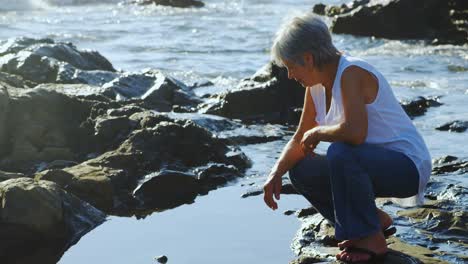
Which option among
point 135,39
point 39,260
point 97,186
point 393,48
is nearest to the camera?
point 39,260

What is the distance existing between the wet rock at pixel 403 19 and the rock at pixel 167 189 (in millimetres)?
10619

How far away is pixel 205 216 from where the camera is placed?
19.4 ft

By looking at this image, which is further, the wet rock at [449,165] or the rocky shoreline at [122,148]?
the wet rock at [449,165]

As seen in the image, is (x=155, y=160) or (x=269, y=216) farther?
(x=155, y=160)

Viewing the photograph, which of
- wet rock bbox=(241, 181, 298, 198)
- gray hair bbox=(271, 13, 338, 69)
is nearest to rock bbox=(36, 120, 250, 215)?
wet rock bbox=(241, 181, 298, 198)

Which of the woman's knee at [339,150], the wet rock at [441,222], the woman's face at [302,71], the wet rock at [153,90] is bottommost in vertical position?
the wet rock at [153,90]

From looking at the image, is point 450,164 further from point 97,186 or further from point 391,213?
point 97,186

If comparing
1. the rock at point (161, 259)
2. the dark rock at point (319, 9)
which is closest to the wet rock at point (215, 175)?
the rock at point (161, 259)

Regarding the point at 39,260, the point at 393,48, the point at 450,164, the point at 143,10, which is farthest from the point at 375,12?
the point at 39,260

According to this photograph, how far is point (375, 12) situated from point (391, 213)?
1214cm

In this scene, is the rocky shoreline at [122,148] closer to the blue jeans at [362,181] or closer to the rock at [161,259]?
the blue jeans at [362,181]

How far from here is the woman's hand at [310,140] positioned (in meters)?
4.52

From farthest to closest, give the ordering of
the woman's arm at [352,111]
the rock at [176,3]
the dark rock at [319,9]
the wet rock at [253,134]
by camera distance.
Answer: the rock at [176,3], the dark rock at [319,9], the wet rock at [253,134], the woman's arm at [352,111]

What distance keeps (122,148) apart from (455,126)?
3.17 m
